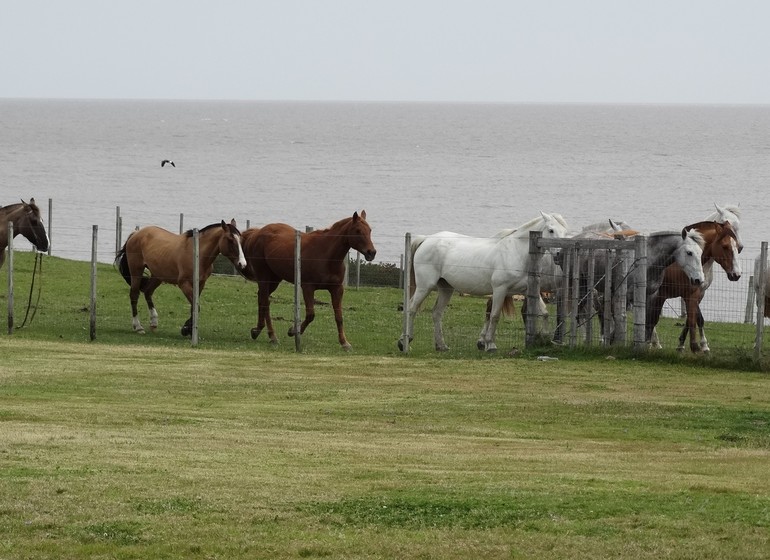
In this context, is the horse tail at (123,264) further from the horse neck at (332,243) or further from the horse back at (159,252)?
the horse neck at (332,243)

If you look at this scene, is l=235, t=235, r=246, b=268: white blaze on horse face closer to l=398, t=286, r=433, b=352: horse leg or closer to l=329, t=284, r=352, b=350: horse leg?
l=329, t=284, r=352, b=350: horse leg

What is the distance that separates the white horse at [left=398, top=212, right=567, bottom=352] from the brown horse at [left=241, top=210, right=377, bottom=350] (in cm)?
121

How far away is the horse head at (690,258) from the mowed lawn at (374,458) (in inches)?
72.5

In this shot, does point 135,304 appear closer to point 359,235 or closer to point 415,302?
point 359,235

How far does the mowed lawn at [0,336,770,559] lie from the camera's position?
10.3 meters

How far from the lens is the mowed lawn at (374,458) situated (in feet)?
33.8

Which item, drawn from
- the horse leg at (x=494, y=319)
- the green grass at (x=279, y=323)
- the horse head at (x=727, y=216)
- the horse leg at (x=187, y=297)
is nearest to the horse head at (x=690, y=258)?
the green grass at (x=279, y=323)

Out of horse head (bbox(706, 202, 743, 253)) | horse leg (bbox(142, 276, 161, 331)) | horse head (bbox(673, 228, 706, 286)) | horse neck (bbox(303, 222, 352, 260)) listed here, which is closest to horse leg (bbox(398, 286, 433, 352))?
Result: horse neck (bbox(303, 222, 352, 260))

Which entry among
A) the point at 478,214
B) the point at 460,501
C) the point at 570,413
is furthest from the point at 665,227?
the point at 460,501

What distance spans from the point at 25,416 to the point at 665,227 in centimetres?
6964

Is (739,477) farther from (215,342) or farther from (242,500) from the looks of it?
(215,342)

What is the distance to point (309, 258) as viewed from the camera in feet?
85.3

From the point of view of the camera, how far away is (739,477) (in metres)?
13.1

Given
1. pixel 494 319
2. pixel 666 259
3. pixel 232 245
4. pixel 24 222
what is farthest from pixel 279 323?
pixel 666 259
